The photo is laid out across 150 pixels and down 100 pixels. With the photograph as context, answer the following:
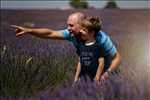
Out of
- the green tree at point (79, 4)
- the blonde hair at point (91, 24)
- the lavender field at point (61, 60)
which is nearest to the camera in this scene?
the lavender field at point (61, 60)

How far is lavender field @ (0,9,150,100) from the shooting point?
181 cm

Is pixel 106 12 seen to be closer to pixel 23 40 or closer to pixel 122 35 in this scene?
pixel 122 35

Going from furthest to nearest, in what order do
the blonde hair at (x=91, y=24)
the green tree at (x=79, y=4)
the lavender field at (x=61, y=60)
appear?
the green tree at (x=79, y=4) < the blonde hair at (x=91, y=24) < the lavender field at (x=61, y=60)

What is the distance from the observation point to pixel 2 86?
6.76 ft

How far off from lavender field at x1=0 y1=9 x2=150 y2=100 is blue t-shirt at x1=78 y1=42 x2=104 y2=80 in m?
0.07

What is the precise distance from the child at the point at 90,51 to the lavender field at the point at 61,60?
68mm

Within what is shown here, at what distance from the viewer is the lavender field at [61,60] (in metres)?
1.81

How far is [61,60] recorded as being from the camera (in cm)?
212

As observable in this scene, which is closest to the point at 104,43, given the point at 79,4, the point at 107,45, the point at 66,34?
the point at 107,45

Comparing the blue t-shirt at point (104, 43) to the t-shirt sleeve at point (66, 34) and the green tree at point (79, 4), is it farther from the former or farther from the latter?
the green tree at point (79, 4)

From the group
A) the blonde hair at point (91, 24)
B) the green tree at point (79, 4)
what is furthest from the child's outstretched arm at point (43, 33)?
the green tree at point (79, 4)

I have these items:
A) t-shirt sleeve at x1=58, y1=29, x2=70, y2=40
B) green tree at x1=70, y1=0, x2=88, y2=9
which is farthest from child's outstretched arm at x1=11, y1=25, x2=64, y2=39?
green tree at x1=70, y1=0, x2=88, y2=9

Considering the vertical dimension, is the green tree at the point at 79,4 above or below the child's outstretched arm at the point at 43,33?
above

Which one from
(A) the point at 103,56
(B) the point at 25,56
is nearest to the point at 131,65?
(A) the point at 103,56
